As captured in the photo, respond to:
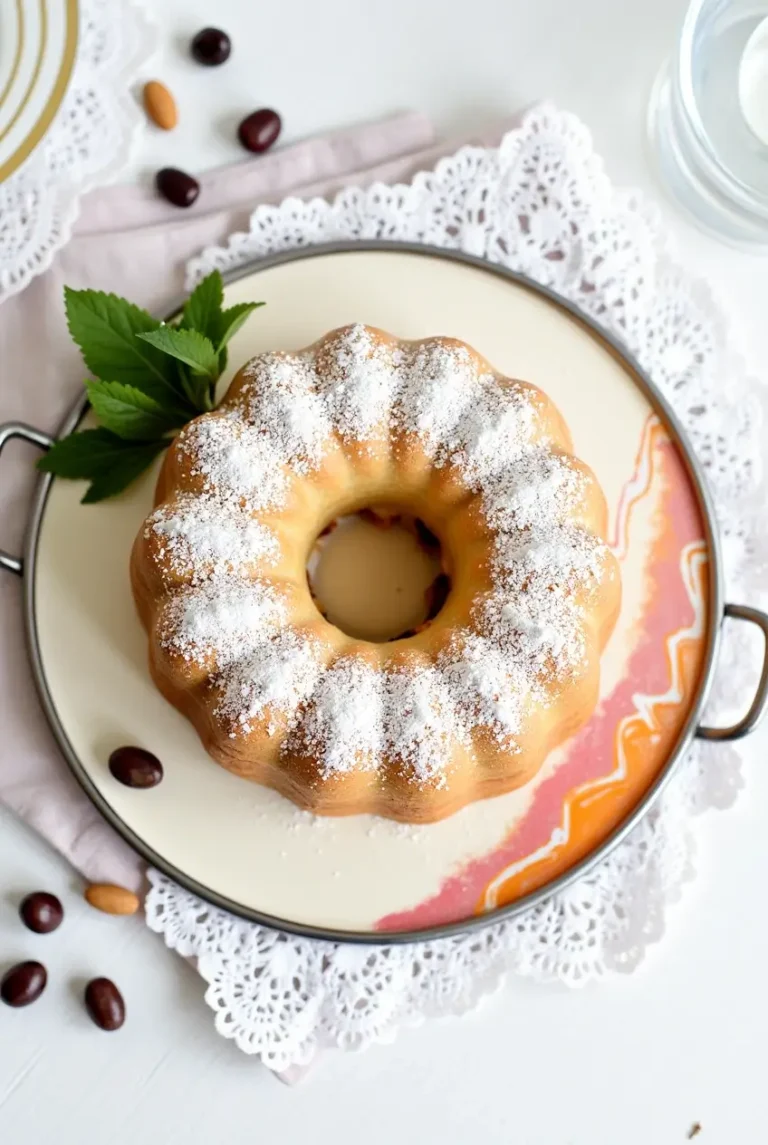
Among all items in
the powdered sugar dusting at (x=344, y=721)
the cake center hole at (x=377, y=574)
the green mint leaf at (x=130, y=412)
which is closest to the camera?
the powdered sugar dusting at (x=344, y=721)

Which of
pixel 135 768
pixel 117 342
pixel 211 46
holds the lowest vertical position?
pixel 135 768

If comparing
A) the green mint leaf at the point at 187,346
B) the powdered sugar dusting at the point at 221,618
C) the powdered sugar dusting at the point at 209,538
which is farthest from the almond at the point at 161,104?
the powdered sugar dusting at the point at 221,618

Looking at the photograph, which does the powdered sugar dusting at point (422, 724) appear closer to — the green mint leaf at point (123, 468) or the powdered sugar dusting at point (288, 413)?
the powdered sugar dusting at point (288, 413)

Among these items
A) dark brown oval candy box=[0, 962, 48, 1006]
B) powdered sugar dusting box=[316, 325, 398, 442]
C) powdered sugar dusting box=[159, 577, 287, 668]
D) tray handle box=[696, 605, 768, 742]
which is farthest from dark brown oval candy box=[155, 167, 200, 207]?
dark brown oval candy box=[0, 962, 48, 1006]

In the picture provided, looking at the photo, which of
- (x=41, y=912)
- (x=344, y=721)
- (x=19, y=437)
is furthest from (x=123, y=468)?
(x=41, y=912)

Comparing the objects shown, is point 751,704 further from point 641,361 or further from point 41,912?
point 41,912

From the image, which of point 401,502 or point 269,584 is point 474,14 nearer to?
point 401,502
